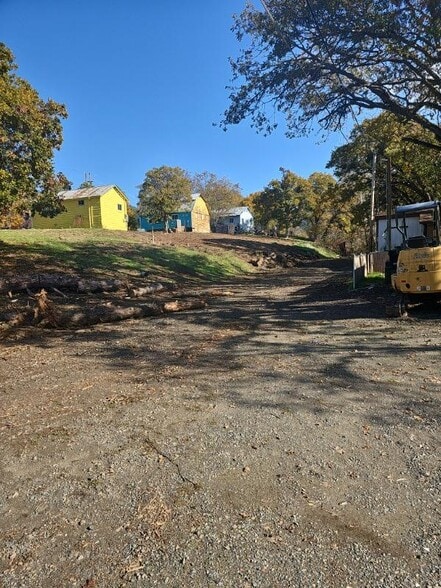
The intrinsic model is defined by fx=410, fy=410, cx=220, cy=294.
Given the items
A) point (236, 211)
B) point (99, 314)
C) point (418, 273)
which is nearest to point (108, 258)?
point (99, 314)

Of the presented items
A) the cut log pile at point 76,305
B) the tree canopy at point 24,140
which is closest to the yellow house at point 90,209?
the tree canopy at point 24,140

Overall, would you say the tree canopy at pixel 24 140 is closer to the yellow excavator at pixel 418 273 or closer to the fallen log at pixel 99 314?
the fallen log at pixel 99 314

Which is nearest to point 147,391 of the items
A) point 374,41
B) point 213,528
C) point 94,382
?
point 94,382

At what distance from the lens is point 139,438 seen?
3.81 metres

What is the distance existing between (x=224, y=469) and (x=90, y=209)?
39.7 metres

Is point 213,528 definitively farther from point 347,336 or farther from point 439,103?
point 439,103

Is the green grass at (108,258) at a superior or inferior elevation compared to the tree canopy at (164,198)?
inferior

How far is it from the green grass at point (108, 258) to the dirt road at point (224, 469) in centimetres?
1048

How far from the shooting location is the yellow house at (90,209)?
39.4 m

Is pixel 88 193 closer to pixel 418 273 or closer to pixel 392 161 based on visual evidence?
pixel 392 161

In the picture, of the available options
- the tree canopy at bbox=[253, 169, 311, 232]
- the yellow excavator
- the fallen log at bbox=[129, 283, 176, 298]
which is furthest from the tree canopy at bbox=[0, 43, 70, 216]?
the tree canopy at bbox=[253, 169, 311, 232]

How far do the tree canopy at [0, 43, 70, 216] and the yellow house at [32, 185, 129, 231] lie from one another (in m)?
24.0

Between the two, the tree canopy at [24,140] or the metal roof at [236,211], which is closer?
the tree canopy at [24,140]

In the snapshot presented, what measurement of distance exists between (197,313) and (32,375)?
5.73m
